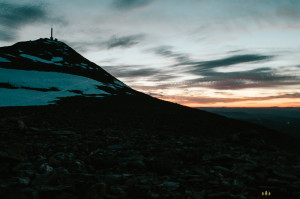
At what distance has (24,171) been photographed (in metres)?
4.94

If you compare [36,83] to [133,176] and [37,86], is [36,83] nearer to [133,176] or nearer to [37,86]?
[37,86]

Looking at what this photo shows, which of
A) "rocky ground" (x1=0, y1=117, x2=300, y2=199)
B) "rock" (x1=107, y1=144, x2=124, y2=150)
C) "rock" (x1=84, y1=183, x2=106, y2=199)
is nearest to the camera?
"rock" (x1=84, y1=183, x2=106, y2=199)

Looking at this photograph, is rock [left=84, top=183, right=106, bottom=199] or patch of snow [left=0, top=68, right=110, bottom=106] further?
patch of snow [left=0, top=68, right=110, bottom=106]

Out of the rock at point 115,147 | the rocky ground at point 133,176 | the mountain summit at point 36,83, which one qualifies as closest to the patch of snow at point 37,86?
the mountain summit at point 36,83

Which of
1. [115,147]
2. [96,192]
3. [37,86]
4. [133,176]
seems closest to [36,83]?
[37,86]

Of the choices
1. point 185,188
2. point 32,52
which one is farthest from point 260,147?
point 32,52

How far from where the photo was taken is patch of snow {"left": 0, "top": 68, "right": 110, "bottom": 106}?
112ft

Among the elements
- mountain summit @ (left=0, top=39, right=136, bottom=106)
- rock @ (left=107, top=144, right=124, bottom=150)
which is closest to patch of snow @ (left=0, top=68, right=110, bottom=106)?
mountain summit @ (left=0, top=39, right=136, bottom=106)

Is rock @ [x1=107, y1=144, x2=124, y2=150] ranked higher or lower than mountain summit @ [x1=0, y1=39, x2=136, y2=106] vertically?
lower

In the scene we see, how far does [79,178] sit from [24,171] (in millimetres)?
1376

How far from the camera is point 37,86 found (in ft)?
150

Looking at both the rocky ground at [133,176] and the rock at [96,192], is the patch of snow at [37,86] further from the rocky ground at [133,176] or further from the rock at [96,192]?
the rock at [96,192]

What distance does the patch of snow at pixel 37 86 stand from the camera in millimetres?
34188

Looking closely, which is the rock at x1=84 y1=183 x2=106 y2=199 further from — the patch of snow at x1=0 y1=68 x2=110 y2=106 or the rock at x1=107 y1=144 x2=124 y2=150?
the patch of snow at x1=0 y1=68 x2=110 y2=106
